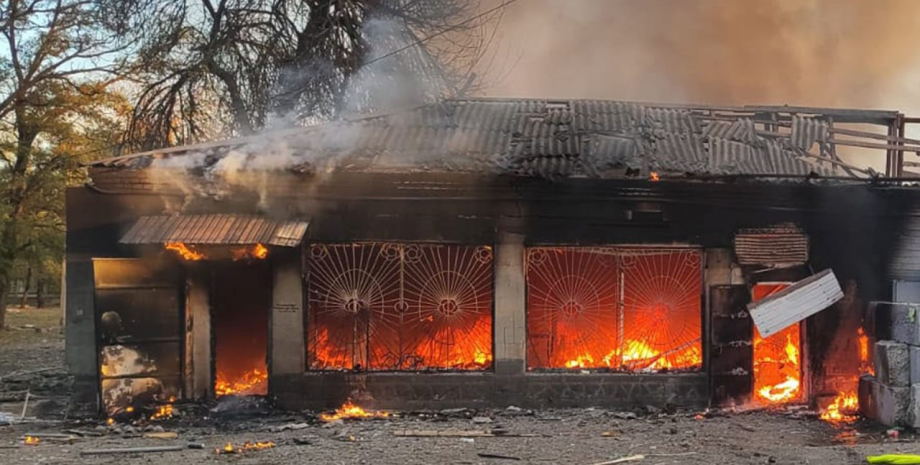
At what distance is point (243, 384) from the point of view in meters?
10.7

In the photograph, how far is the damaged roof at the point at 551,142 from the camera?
9.38m

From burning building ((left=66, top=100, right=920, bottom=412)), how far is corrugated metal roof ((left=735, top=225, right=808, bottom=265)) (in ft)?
0.11

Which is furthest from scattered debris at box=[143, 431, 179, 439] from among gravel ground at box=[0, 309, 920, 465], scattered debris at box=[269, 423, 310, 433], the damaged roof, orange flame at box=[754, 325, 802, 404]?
orange flame at box=[754, 325, 802, 404]

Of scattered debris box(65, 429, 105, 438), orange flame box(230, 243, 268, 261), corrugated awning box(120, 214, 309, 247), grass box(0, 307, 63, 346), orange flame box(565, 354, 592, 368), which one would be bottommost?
grass box(0, 307, 63, 346)

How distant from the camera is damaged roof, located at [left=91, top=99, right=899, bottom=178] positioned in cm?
938

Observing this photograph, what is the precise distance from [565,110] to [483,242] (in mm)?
3530

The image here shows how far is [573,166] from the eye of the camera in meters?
9.46

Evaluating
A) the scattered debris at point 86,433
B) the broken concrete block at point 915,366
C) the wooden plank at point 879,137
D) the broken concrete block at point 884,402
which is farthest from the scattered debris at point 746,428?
the scattered debris at point 86,433

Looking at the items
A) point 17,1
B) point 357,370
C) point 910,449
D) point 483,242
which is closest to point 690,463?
point 910,449

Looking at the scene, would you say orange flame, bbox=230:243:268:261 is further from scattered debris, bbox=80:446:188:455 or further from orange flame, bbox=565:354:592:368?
orange flame, bbox=565:354:592:368

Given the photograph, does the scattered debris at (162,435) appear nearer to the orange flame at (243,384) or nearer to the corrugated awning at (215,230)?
the orange flame at (243,384)

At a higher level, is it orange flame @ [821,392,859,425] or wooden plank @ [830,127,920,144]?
wooden plank @ [830,127,920,144]

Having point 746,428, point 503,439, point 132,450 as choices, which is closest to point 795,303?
point 746,428

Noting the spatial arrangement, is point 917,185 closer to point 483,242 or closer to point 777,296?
point 777,296
